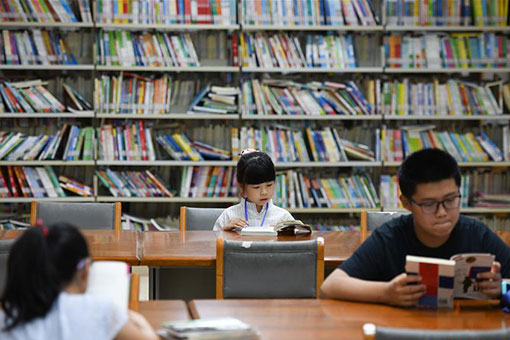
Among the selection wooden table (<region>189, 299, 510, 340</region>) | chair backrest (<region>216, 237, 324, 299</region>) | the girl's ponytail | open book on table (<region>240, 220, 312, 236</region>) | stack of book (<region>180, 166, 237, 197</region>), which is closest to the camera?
the girl's ponytail

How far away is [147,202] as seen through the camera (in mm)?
5766

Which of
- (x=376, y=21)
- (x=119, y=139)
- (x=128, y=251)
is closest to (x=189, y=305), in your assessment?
(x=128, y=251)

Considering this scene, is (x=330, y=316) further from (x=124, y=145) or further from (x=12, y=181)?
(x=12, y=181)

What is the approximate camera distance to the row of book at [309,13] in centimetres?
548

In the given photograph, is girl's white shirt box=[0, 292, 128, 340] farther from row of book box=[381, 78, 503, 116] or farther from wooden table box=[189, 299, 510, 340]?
row of book box=[381, 78, 503, 116]

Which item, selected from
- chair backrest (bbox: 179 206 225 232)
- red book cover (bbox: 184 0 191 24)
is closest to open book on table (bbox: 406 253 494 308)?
chair backrest (bbox: 179 206 225 232)

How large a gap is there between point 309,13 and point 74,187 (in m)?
2.10

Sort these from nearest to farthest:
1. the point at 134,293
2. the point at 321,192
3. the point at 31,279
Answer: the point at 31,279, the point at 134,293, the point at 321,192

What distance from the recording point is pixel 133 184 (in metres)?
5.52

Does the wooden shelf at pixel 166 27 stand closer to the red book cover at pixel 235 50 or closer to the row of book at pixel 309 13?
the red book cover at pixel 235 50

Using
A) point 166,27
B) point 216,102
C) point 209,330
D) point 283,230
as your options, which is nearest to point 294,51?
point 216,102

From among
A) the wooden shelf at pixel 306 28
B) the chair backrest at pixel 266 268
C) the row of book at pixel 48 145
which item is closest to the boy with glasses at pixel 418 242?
the chair backrest at pixel 266 268

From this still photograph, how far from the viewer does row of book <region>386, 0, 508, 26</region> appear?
18.2ft

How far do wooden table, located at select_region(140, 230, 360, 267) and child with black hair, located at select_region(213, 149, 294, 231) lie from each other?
9.8 inches
